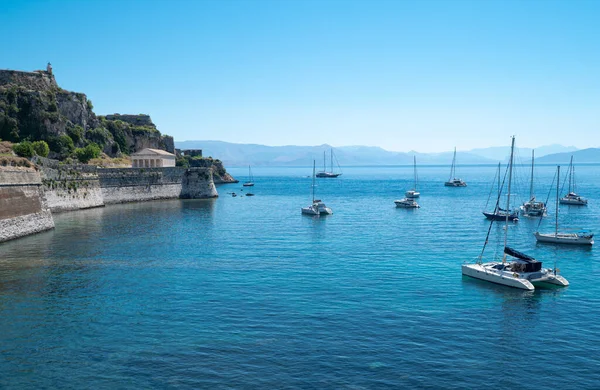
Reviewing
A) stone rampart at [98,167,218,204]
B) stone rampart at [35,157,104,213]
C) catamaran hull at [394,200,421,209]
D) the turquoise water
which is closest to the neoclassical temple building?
stone rampart at [98,167,218,204]

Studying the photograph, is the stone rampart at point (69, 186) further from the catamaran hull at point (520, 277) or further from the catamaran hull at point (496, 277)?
the catamaran hull at point (520, 277)

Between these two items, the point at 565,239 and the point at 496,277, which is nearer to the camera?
the point at 496,277

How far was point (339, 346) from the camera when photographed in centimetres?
1991

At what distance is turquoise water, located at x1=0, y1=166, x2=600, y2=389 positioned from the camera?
17.8 metres

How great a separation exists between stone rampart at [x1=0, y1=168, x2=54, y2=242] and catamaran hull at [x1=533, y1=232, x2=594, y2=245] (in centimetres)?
4536

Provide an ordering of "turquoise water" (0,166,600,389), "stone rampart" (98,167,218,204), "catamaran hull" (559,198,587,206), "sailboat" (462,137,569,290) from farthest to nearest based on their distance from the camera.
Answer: "catamaran hull" (559,198,587,206) < "stone rampart" (98,167,218,204) < "sailboat" (462,137,569,290) < "turquoise water" (0,166,600,389)

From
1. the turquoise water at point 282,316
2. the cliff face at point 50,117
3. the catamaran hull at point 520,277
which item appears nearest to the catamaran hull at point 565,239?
the turquoise water at point 282,316

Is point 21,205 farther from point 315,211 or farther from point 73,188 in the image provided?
point 315,211

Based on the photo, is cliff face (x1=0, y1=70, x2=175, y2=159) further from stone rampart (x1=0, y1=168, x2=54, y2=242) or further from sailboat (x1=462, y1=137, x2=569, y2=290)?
sailboat (x1=462, y1=137, x2=569, y2=290)

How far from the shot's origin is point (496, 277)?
99.0 feet

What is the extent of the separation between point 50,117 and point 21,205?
1647 inches

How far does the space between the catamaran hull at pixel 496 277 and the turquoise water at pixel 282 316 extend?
539mm

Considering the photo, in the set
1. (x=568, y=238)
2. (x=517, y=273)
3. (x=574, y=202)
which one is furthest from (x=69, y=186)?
(x=574, y=202)

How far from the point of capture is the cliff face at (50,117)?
252 ft
